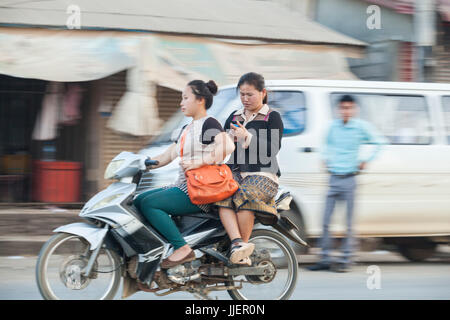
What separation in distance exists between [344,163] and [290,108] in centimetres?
80

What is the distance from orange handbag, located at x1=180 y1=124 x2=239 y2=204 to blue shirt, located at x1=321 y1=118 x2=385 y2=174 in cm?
254

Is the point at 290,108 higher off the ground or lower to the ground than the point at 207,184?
higher

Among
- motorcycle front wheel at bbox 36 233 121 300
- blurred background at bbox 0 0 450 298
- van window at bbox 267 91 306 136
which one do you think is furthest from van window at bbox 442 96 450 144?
motorcycle front wheel at bbox 36 233 121 300

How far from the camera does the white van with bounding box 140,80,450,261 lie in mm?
7121

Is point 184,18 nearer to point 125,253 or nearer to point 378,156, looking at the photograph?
point 378,156

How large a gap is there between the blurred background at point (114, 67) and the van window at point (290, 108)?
2437 millimetres

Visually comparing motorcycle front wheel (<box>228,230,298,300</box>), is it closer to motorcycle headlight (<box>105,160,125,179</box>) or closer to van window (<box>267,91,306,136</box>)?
motorcycle headlight (<box>105,160,125,179</box>)

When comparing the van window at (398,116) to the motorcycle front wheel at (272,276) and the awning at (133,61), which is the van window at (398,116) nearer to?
the awning at (133,61)

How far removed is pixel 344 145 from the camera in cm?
702

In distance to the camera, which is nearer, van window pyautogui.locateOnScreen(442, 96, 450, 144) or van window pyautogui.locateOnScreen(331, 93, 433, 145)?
van window pyautogui.locateOnScreen(331, 93, 433, 145)

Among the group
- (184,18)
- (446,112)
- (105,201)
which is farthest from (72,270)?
(184,18)
